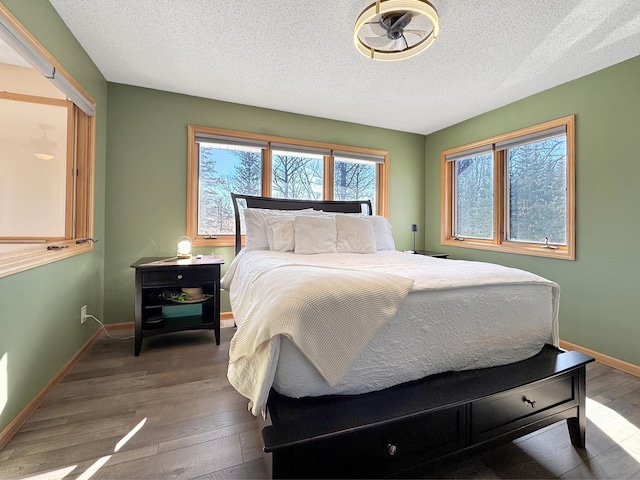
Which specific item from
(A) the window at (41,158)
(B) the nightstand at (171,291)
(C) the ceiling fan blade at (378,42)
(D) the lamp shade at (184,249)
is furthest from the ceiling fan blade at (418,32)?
(D) the lamp shade at (184,249)

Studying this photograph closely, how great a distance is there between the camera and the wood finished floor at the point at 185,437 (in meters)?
1.29

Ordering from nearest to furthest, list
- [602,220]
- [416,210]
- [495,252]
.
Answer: [602,220], [495,252], [416,210]

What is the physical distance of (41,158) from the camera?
7.06ft

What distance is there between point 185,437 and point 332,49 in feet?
8.88

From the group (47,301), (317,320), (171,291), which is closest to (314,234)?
(171,291)

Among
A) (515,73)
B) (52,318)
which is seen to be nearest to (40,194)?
(52,318)

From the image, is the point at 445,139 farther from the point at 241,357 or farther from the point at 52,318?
the point at 52,318

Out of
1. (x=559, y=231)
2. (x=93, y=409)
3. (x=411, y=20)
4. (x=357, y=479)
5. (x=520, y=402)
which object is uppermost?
(x=411, y=20)

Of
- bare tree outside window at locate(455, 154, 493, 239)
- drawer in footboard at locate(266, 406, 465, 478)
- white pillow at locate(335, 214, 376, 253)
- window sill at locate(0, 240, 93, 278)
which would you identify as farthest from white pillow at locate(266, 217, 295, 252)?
bare tree outside window at locate(455, 154, 493, 239)

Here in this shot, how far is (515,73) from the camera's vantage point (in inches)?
102

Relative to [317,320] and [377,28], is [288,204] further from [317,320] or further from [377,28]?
[317,320]

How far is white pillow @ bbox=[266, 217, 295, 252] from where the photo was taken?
2691 mm

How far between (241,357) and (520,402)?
4.05 feet

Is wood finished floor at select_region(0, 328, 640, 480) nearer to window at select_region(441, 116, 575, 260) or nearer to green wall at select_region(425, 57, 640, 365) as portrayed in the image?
green wall at select_region(425, 57, 640, 365)
